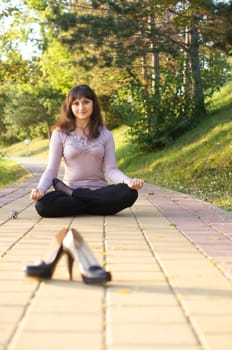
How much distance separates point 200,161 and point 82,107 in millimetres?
8193

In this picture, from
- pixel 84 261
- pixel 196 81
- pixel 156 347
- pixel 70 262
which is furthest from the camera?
pixel 196 81

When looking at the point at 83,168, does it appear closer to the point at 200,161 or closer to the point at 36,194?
the point at 36,194

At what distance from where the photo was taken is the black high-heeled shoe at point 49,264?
3.25 m

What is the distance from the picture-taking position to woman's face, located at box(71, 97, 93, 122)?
239 inches

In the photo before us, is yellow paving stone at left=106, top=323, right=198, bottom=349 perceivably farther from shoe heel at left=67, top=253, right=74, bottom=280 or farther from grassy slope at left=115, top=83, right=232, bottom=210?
grassy slope at left=115, top=83, right=232, bottom=210

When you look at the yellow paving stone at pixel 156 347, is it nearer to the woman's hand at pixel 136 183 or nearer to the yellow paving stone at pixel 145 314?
the yellow paving stone at pixel 145 314

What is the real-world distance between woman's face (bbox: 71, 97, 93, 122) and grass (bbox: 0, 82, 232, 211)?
7.04ft

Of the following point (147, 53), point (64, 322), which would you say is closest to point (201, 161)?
point (147, 53)

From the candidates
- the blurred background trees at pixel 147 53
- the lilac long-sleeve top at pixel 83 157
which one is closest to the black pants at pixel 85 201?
the lilac long-sleeve top at pixel 83 157

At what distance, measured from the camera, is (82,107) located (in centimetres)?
607

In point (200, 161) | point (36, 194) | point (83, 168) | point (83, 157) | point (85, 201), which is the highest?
point (83, 157)

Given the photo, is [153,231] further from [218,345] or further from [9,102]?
[9,102]

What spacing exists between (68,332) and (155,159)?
1691cm

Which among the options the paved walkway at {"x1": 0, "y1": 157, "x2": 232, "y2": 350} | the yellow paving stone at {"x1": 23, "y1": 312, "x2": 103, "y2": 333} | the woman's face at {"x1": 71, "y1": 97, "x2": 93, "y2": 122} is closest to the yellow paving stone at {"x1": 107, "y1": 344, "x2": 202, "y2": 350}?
the paved walkway at {"x1": 0, "y1": 157, "x2": 232, "y2": 350}
